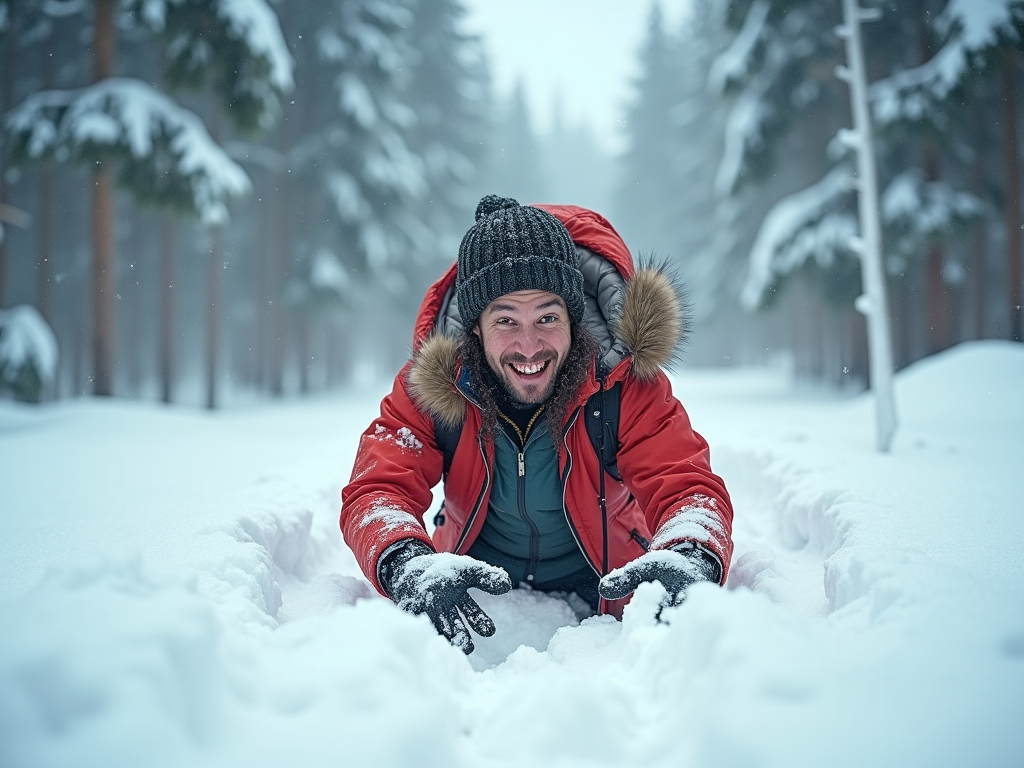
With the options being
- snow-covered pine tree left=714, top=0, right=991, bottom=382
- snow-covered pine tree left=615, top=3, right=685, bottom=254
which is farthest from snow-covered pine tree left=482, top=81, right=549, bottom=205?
snow-covered pine tree left=714, top=0, right=991, bottom=382

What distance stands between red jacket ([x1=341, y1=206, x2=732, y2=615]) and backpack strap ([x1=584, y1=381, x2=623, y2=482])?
25mm

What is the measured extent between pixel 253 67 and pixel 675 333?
27.9 ft

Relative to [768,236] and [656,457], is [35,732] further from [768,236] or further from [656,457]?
[768,236]

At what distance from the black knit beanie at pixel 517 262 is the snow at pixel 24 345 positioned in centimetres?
875

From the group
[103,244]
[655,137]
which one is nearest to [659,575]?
[103,244]

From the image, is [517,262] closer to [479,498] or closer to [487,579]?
[479,498]

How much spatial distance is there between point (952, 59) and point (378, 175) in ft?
37.0

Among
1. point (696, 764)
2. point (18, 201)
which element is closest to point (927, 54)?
point (696, 764)

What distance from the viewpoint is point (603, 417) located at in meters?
2.70

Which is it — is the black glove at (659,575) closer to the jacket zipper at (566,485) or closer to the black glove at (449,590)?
the black glove at (449,590)

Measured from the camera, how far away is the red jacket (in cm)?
249

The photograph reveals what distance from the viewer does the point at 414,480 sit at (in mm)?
2689

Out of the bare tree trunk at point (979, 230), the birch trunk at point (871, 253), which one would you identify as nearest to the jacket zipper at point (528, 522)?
the birch trunk at point (871, 253)

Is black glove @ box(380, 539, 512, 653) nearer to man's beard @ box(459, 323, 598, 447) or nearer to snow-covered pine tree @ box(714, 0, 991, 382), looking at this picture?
man's beard @ box(459, 323, 598, 447)
